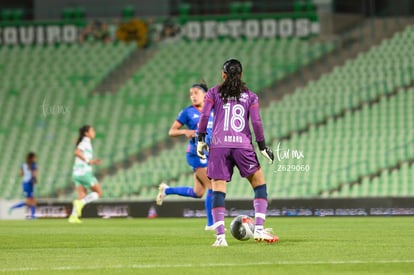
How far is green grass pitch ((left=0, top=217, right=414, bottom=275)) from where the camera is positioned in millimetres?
10227

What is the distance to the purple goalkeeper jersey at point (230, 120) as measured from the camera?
1323 cm

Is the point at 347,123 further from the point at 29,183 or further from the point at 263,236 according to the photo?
the point at 263,236

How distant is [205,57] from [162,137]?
4.13m

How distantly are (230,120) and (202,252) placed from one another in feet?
5.90

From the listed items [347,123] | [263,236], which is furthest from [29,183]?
[263,236]

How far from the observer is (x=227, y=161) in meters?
13.3

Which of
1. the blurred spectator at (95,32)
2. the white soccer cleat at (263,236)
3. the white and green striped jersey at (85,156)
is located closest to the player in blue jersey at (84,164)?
the white and green striped jersey at (85,156)

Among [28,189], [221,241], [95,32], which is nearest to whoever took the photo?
[221,241]

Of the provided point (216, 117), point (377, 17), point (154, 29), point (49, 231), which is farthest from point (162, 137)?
point (216, 117)

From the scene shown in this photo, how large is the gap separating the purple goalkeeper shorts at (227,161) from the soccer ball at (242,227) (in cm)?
77

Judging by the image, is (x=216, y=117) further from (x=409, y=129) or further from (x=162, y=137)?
(x=162, y=137)

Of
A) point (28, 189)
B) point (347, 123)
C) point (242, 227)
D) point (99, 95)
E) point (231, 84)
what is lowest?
point (242, 227)

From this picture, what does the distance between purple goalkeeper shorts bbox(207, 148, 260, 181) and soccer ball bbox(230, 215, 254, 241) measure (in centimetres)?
77

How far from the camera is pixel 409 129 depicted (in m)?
29.4
